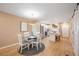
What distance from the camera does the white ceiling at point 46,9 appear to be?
1.80m

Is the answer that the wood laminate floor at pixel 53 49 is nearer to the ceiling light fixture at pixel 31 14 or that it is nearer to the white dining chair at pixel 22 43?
the white dining chair at pixel 22 43

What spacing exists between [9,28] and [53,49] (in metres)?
1.07

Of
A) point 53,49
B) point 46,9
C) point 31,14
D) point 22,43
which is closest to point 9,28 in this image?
point 22,43

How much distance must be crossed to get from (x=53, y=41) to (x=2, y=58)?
46.8 inches

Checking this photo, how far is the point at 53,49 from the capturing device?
2006 millimetres

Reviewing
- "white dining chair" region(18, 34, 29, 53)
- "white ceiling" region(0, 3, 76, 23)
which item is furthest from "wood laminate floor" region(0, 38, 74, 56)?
"white ceiling" region(0, 3, 76, 23)

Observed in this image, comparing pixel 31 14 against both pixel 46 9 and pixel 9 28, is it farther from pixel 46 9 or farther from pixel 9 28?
pixel 9 28

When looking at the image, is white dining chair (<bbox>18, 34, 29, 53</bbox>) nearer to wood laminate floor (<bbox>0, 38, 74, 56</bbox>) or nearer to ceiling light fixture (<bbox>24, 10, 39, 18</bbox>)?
wood laminate floor (<bbox>0, 38, 74, 56</bbox>)

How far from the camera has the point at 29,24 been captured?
202cm

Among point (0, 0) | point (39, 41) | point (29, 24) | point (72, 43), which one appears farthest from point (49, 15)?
point (0, 0)

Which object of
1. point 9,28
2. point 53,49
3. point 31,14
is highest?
point 31,14

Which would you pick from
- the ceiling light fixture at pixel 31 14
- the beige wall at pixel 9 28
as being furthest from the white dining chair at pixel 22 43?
the ceiling light fixture at pixel 31 14

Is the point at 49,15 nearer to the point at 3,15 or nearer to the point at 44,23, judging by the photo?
the point at 44,23

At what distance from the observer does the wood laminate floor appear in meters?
1.86
